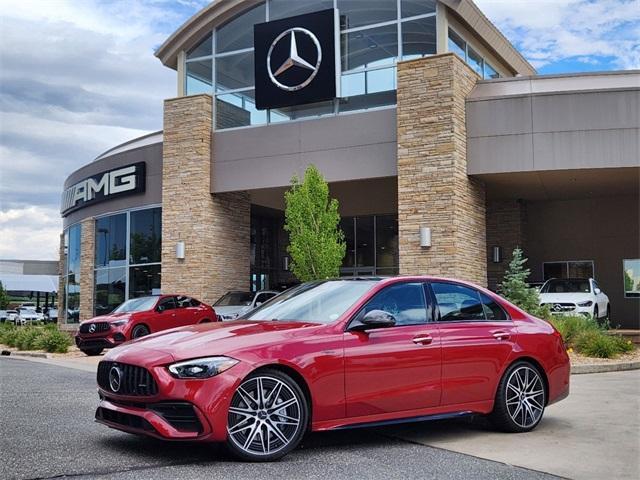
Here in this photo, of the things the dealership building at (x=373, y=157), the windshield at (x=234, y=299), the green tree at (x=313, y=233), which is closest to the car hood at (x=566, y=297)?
the dealership building at (x=373, y=157)

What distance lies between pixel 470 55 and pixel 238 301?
958cm

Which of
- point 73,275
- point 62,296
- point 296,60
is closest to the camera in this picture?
point 296,60

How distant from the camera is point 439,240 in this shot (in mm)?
19109

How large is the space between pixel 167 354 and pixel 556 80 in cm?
1649

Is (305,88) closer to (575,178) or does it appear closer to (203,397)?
(575,178)

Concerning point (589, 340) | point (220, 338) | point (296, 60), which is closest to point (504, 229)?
point (296, 60)

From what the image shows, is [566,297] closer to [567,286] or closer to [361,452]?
[567,286]

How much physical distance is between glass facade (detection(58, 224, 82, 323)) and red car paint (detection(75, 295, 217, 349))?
35.1 ft

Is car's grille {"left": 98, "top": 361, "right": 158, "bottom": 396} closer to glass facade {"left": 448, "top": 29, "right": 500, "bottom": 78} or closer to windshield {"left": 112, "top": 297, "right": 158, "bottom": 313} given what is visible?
windshield {"left": 112, "top": 297, "right": 158, "bottom": 313}

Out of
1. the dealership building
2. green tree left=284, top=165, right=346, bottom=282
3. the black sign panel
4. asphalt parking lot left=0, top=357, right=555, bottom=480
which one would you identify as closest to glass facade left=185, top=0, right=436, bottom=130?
the dealership building

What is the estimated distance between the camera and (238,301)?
21.0 m

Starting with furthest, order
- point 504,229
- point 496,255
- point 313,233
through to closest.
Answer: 1. point 504,229
2. point 496,255
3. point 313,233

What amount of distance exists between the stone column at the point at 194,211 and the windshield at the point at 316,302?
15582 mm

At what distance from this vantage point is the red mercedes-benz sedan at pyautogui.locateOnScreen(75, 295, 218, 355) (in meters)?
17.7
